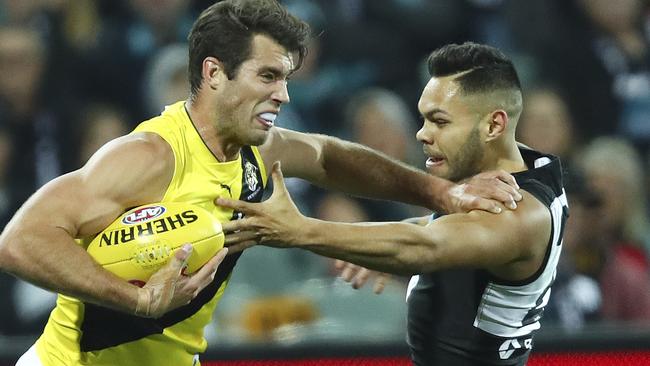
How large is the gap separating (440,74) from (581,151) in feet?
10.5

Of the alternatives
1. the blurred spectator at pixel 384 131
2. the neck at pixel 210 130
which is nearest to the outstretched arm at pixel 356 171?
the neck at pixel 210 130

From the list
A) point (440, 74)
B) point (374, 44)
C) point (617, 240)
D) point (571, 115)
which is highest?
point (440, 74)

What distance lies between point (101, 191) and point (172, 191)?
0.30 metres

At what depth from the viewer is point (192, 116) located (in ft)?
14.6

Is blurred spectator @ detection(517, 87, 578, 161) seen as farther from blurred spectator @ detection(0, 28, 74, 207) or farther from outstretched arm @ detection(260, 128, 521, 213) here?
blurred spectator @ detection(0, 28, 74, 207)

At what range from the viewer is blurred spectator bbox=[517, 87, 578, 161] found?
7.63m

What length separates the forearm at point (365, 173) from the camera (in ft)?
17.1

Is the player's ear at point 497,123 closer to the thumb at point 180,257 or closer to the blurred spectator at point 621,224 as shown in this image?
the thumb at point 180,257

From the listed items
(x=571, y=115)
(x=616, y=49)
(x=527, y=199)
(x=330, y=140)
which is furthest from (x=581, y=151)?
(x=527, y=199)

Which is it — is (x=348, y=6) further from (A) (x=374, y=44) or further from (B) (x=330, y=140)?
(B) (x=330, y=140)

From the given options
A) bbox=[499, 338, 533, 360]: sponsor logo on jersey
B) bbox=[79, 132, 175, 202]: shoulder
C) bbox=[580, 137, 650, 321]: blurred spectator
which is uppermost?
bbox=[79, 132, 175, 202]: shoulder

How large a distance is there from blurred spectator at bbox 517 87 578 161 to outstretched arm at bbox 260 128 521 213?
2.50 meters

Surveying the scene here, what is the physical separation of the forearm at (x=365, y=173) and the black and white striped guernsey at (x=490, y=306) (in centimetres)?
58

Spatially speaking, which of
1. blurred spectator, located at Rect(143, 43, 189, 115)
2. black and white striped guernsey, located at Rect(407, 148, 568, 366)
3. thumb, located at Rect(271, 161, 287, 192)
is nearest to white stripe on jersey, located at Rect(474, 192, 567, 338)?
black and white striped guernsey, located at Rect(407, 148, 568, 366)
